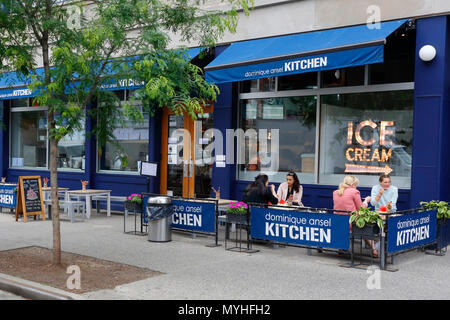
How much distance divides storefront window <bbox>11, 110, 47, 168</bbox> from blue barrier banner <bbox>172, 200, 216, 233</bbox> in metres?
9.66

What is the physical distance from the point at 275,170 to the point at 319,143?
143 centimetres

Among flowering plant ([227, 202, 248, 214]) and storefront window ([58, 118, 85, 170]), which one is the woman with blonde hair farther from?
storefront window ([58, 118, 85, 170])

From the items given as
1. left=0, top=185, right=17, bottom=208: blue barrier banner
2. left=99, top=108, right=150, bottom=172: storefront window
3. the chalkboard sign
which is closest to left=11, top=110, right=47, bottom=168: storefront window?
left=99, top=108, right=150, bottom=172: storefront window

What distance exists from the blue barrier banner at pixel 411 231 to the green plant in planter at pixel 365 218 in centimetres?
18

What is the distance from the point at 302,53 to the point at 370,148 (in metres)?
2.68

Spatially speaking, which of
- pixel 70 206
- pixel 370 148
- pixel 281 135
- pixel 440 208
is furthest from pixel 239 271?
pixel 70 206

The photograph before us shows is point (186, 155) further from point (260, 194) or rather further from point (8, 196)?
point (8, 196)

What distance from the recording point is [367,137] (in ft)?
37.4

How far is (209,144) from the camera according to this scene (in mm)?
14008

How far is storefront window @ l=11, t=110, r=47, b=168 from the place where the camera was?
18.7 metres

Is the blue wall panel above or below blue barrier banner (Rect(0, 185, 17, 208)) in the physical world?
above

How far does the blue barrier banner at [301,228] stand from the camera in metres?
8.33
